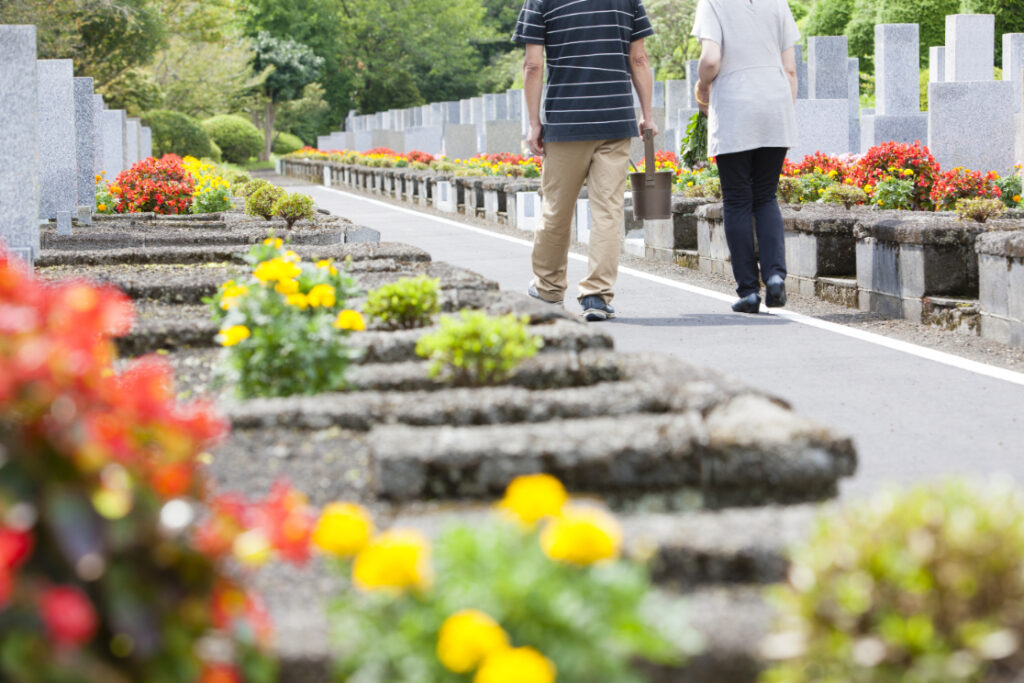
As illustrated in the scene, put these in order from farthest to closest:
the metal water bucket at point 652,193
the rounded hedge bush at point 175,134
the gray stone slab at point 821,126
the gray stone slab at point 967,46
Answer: the rounded hedge bush at point 175,134 → the gray stone slab at point 967,46 → the gray stone slab at point 821,126 → the metal water bucket at point 652,193

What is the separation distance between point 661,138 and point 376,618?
26.1 meters

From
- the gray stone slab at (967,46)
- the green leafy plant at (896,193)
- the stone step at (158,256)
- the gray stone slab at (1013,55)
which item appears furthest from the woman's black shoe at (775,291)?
the gray stone slab at (1013,55)

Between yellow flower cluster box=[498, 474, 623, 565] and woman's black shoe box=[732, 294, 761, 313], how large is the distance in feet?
20.9

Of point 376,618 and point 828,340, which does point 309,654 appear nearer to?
point 376,618

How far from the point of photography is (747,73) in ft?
27.8

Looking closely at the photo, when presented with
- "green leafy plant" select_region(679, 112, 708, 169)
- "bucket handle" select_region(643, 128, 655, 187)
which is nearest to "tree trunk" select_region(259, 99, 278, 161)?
"green leafy plant" select_region(679, 112, 708, 169)

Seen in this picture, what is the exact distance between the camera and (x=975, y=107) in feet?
46.2

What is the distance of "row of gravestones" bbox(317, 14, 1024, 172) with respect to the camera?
14078 millimetres

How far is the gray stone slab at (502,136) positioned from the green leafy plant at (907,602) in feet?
95.6

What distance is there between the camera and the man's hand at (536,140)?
8.30 m

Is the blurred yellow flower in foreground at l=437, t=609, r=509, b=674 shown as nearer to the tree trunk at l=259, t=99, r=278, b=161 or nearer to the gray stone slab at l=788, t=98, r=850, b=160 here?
the gray stone slab at l=788, t=98, r=850, b=160

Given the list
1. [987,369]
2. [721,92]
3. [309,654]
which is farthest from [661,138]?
[309,654]

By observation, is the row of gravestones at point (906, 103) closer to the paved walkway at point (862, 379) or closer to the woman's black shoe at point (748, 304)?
the woman's black shoe at point (748, 304)

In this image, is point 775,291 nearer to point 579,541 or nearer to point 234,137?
point 579,541
